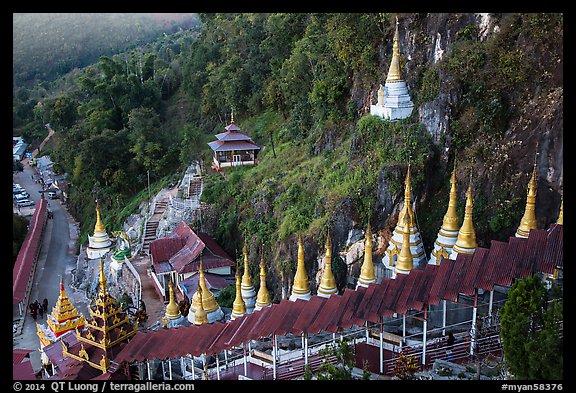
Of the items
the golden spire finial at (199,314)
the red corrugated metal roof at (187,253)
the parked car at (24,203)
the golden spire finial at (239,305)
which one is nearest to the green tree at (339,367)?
the golden spire finial at (239,305)

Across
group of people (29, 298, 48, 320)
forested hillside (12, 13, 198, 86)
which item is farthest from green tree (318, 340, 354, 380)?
forested hillside (12, 13, 198, 86)

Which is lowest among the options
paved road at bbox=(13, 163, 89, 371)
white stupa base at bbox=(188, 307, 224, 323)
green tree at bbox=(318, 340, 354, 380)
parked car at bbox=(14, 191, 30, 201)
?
paved road at bbox=(13, 163, 89, 371)

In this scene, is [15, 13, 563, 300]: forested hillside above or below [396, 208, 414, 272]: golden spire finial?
above

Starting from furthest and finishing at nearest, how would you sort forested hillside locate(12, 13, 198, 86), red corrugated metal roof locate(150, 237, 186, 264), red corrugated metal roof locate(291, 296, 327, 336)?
forested hillside locate(12, 13, 198, 86) < red corrugated metal roof locate(150, 237, 186, 264) < red corrugated metal roof locate(291, 296, 327, 336)

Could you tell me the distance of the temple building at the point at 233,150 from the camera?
39312 mm

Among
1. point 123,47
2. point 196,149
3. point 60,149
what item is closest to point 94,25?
point 123,47

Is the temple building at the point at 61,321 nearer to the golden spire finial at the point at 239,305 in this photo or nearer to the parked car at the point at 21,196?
the golden spire finial at the point at 239,305

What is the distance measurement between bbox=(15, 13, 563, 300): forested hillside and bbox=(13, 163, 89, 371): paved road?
7.87 feet

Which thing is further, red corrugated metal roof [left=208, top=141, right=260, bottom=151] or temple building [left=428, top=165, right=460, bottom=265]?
red corrugated metal roof [left=208, top=141, right=260, bottom=151]

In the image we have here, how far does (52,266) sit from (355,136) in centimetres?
2648

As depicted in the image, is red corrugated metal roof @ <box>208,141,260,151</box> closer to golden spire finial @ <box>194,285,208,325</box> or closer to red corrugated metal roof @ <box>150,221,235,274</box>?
red corrugated metal roof @ <box>150,221,235,274</box>

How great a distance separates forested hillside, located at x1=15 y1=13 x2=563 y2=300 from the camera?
2172 centimetres

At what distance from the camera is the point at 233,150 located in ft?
130

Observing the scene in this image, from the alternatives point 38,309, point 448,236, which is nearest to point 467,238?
point 448,236
